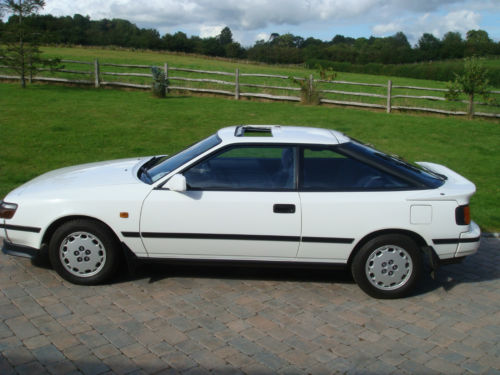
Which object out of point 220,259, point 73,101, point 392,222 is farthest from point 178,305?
point 73,101

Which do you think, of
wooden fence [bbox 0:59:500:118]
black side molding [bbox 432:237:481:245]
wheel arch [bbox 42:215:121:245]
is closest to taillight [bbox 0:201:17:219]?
wheel arch [bbox 42:215:121:245]

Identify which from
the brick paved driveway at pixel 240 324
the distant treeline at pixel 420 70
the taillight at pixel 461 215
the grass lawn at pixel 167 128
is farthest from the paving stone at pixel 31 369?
the distant treeline at pixel 420 70

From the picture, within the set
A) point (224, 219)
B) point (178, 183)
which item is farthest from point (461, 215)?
point (178, 183)

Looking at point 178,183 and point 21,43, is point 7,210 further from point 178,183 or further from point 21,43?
point 21,43

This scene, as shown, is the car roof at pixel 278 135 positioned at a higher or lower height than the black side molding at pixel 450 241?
higher

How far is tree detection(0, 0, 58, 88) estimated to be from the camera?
2131cm

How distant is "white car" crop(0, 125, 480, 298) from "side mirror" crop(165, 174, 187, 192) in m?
0.01

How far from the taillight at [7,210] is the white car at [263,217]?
0.05 feet

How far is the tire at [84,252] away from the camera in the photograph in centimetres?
492

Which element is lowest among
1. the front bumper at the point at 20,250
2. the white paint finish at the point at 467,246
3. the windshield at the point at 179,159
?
the front bumper at the point at 20,250

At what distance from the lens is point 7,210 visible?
5043 millimetres

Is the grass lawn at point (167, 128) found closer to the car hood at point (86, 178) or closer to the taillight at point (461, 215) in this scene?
the taillight at point (461, 215)

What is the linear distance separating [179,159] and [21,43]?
1894 cm

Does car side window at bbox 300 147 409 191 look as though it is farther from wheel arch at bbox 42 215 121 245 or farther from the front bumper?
the front bumper
